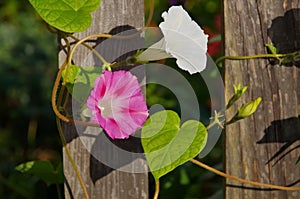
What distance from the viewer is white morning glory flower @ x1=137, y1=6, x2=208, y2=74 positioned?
0.98 meters

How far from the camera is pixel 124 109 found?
98 centimetres

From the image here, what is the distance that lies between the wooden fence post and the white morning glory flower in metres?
0.11

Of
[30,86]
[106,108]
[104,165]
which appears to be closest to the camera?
[106,108]

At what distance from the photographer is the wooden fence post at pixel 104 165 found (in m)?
1.09

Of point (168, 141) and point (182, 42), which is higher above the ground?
point (182, 42)

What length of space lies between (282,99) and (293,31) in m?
0.12

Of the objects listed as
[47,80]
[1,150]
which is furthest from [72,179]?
[47,80]

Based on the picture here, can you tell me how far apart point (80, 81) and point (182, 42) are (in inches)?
7.0

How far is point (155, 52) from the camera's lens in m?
1.00

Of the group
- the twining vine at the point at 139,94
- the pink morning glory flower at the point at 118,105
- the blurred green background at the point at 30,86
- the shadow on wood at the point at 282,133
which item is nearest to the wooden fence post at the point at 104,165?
the twining vine at the point at 139,94

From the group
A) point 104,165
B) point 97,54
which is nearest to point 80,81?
point 97,54

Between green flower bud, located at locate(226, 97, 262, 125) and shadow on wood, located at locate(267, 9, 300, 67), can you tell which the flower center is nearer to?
green flower bud, located at locate(226, 97, 262, 125)

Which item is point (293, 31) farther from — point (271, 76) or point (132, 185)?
Answer: point (132, 185)

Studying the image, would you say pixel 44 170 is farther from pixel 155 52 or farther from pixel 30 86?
pixel 30 86
